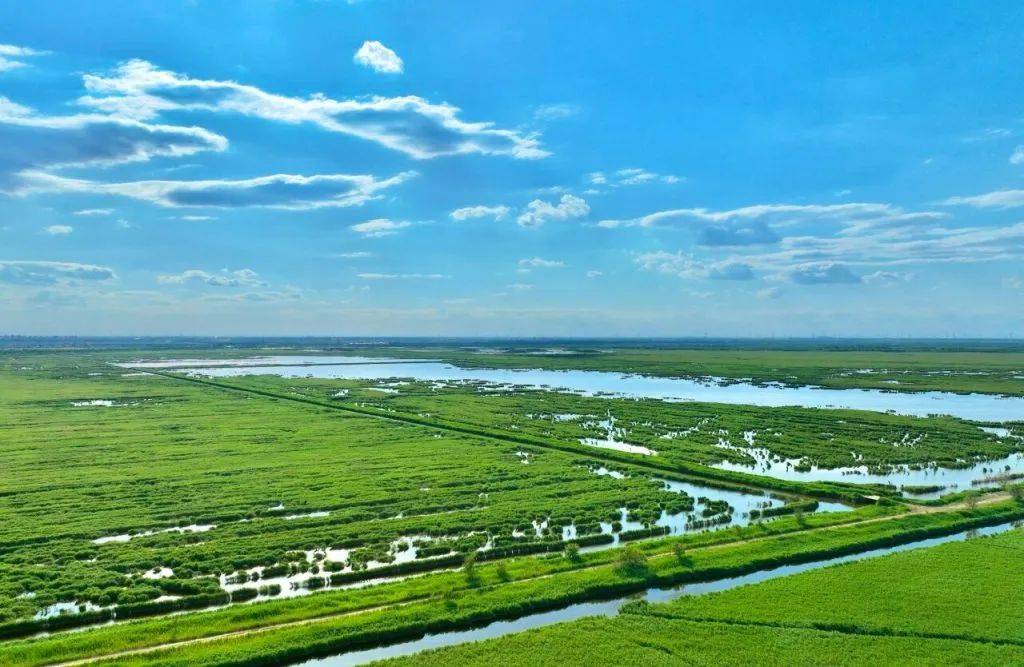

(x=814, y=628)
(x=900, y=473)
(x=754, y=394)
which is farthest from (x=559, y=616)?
(x=754, y=394)

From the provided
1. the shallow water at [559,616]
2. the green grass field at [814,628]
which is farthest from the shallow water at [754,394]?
the shallow water at [559,616]

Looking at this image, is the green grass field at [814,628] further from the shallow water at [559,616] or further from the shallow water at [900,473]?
the shallow water at [900,473]

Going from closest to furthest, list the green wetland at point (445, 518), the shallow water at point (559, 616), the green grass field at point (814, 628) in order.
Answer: the green grass field at point (814, 628) < the shallow water at point (559, 616) < the green wetland at point (445, 518)

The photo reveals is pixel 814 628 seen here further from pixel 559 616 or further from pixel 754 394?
pixel 754 394

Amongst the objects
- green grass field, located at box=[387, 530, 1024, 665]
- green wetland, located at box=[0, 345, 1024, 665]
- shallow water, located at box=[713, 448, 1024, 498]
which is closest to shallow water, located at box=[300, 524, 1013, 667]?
green wetland, located at box=[0, 345, 1024, 665]

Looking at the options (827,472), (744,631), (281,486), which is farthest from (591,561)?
(827,472)

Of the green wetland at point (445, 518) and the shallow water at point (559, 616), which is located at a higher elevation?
the green wetland at point (445, 518)

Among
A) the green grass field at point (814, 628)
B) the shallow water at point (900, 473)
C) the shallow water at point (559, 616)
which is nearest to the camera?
the green grass field at point (814, 628)
